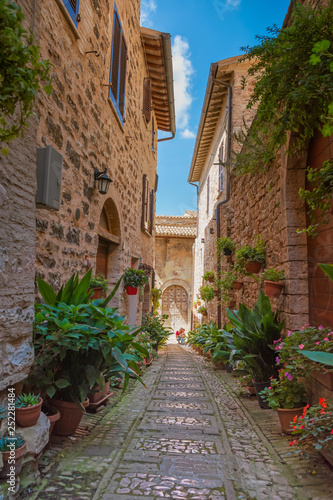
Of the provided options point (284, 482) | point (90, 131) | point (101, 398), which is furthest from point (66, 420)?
point (90, 131)

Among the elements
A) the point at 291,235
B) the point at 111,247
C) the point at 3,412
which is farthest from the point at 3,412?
the point at 111,247

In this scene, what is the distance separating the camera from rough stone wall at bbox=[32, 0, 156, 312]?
9.75 ft

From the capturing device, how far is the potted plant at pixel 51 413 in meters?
2.25

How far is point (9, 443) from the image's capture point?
1.71 metres

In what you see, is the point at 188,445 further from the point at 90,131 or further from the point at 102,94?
the point at 102,94

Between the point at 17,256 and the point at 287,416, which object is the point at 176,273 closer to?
the point at 287,416

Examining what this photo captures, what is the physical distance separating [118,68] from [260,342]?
4.69 meters

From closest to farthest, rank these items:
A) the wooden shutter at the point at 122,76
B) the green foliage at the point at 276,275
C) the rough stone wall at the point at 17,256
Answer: the rough stone wall at the point at 17,256 → the green foliage at the point at 276,275 → the wooden shutter at the point at 122,76

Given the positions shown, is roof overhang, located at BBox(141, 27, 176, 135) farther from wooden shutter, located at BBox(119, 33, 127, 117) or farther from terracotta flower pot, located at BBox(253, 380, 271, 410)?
terracotta flower pot, located at BBox(253, 380, 271, 410)

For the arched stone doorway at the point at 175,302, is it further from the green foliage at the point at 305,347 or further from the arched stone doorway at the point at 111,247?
the green foliage at the point at 305,347

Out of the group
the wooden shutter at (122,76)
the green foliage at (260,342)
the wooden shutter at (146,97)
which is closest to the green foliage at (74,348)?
the green foliage at (260,342)

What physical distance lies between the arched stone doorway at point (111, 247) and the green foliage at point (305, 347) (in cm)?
326

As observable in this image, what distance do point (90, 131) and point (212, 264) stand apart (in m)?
6.77

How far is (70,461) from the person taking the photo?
2.21 metres
